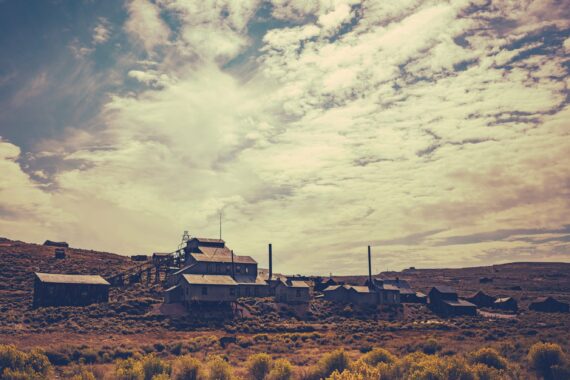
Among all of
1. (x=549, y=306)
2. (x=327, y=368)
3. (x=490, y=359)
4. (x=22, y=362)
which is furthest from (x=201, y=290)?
(x=549, y=306)

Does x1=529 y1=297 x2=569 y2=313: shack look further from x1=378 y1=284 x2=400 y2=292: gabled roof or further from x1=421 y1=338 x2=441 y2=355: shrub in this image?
x1=421 y1=338 x2=441 y2=355: shrub

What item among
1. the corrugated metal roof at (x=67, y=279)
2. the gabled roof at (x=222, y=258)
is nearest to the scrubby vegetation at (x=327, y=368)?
the corrugated metal roof at (x=67, y=279)

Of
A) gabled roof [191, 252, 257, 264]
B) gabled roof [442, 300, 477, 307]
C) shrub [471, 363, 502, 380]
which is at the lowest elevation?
shrub [471, 363, 502, 380]

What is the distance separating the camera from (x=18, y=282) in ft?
224

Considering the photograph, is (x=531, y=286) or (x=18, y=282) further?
(x=531, y=286)

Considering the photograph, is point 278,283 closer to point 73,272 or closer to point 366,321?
point 366,321

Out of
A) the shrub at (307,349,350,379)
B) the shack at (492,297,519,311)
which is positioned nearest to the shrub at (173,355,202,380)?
the shrub at (307,349,350,379)

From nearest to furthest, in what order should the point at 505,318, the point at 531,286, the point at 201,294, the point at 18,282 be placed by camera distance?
the point at 201,294 → the point at 18,282 → the point at 505,318 → the point at 531,286

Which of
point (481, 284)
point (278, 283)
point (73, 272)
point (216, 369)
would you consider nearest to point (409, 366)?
point (216, 369)

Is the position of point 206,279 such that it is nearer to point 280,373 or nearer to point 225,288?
point 225,288

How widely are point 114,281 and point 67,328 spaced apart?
2610 cm

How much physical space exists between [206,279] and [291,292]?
644 inches

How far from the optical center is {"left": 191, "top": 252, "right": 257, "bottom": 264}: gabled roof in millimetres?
74500

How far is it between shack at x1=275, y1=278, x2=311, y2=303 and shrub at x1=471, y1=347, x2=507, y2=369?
170ft
